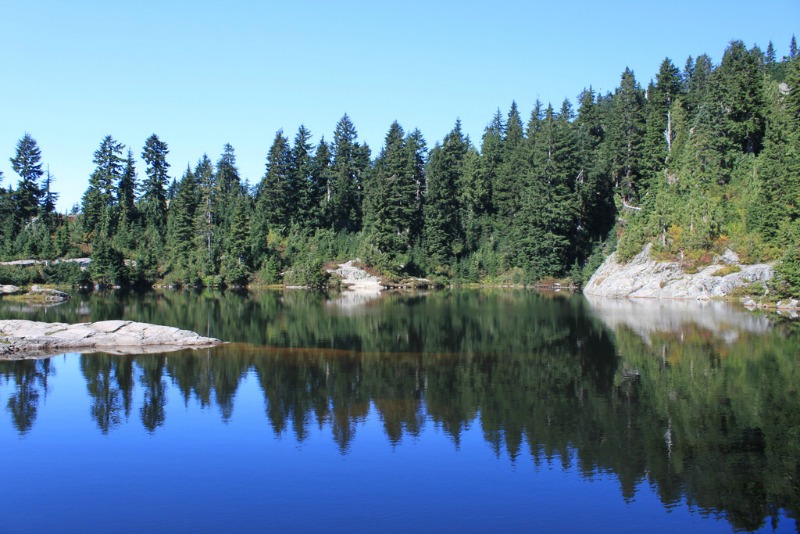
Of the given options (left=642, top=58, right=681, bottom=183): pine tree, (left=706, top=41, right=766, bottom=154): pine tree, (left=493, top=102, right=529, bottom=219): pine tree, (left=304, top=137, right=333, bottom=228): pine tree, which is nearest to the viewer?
(left=706, top=41, right=766, bottom=154): pine tree

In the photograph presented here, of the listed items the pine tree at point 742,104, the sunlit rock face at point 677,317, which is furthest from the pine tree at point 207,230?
the pine tree at point 742,104

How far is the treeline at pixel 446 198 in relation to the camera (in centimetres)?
6800

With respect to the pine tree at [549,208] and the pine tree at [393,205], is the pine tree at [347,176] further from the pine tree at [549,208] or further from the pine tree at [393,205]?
the pine tree at [549,208]

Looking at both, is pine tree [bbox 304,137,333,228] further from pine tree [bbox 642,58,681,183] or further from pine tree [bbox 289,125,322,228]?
pine tree [bbox 642,58,681,183]

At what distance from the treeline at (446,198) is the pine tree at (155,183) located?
22cm

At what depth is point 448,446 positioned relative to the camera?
17375 millimetres

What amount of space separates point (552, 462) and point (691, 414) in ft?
20.8

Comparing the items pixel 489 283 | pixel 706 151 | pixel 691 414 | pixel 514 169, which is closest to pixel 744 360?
pixel 691 414

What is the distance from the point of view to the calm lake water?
1325 cm

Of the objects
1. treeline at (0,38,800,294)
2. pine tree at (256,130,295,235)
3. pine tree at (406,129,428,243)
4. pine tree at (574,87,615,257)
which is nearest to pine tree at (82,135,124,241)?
treeline at (0,38,800,294)

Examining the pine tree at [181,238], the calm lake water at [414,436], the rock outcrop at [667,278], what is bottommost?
the calm lake water at [414,436]

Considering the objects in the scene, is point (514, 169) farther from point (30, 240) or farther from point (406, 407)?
point (406, 407)

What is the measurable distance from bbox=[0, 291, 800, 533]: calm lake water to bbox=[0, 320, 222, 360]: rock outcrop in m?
1.90

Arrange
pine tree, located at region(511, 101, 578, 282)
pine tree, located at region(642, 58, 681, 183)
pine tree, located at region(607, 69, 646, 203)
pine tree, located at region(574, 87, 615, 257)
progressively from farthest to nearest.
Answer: pine tree, located at region(574, 87, 615, 257) < pine tree, located at region(511, 101, 578, 282) < pine tree, located at region(607, 69, 646, 203) < pine tree, located at region(642, 58, 681, 183)
